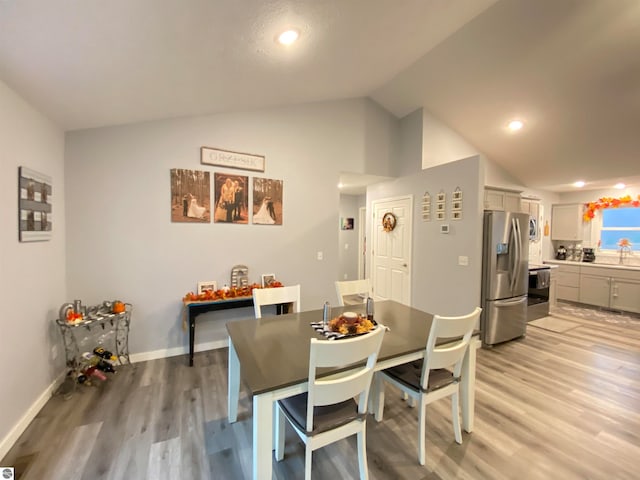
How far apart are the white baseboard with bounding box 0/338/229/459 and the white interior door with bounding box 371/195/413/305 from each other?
2817 millimetres

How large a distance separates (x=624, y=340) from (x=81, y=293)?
650 centimetres

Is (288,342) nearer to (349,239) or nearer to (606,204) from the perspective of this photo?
(349,239)

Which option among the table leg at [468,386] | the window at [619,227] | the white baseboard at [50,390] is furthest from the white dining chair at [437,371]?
the window at [619,227]

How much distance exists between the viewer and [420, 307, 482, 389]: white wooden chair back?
1.62 metres

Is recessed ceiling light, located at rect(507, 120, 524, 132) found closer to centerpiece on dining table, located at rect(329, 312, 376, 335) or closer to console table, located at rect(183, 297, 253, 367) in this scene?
centerpiece on dining table, located at rect(329, 312, 376, 335)

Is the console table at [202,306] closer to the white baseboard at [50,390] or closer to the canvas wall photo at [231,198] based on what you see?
the white baseboard at [50,390]

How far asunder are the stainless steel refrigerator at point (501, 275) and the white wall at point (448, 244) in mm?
165

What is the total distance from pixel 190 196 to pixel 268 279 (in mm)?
1346

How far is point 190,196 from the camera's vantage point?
3.16 meters

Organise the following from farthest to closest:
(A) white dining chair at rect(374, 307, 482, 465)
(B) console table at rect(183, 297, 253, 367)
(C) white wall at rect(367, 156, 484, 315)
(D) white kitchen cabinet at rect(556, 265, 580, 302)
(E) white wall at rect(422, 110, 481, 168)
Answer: (D) white kitchen cabinet at rect(556, 265, 580, 302) → (E) white wall at rect(422, 110, 481, 168) → (C) white wall at rect(367, 156, 484, 315) → (B) console table at rect(183, 297, 253, 367) → (A) white dining chair at rect(374, 307, 482, 465)

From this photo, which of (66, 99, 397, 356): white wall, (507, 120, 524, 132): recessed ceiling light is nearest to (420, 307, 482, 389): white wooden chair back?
(66, 99, 397, 356): white wall

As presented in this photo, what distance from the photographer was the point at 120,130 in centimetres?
286

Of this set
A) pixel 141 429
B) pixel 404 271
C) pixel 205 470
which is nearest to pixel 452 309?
pixel 404 271

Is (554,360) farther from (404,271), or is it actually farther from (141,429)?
(141,429)
